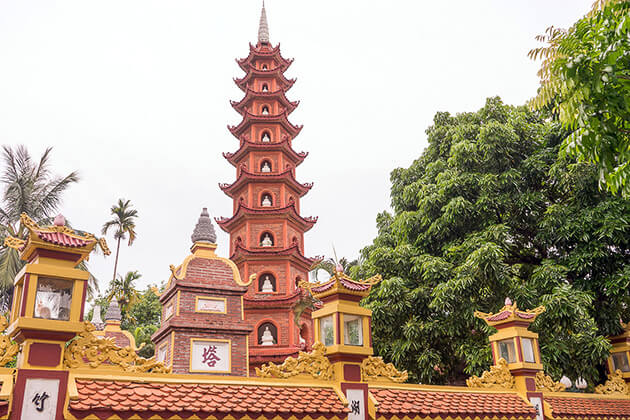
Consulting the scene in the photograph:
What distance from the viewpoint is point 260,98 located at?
2206 centimetres

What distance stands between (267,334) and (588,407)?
32.0 ft

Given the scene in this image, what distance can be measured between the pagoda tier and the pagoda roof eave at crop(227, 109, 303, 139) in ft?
1.52

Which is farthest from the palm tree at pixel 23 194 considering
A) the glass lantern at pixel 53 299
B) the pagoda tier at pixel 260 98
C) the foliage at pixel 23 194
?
the glass lantern at pixel 53 299

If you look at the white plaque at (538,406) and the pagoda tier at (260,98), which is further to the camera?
the pagoda tier at (260,98)

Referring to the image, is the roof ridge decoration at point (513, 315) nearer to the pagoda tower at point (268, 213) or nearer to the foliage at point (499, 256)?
the foliage at point (499, 256)

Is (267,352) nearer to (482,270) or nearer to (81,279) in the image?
(482,270)

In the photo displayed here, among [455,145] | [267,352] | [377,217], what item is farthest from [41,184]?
[455,145]

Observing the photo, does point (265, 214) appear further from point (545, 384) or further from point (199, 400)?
point (199, 400)

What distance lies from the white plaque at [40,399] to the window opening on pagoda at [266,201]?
14012mm

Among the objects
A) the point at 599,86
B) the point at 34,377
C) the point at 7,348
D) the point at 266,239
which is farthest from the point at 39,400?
the point at 266,239

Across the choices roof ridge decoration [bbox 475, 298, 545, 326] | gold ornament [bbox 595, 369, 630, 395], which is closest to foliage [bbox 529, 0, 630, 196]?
roof ridge decoration [bbox 475, 298, 545, 326]

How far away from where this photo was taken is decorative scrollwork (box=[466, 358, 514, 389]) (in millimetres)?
9676

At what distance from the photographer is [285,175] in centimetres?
1964

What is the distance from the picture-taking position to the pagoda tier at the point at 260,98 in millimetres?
Answer: 21938
